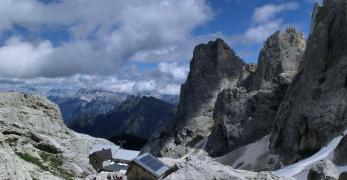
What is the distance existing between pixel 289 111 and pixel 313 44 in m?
15.2

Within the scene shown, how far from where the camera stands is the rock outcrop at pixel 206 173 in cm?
2405

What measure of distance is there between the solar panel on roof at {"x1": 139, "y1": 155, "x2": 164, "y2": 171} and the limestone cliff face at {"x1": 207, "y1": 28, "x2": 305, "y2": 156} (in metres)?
99.7

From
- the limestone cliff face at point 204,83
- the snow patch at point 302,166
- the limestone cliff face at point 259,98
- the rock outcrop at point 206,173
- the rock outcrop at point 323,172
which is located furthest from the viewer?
the limestone cliff face at point 204,83

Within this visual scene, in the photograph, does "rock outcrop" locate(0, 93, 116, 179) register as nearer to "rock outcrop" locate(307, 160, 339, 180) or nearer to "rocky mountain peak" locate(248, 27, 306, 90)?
"rock outcrop" locate(307, 160, 339, 180)

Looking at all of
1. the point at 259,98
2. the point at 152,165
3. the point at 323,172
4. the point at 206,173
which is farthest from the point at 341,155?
the point at 259,98

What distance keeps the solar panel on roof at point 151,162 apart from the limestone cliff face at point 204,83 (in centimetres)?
13172

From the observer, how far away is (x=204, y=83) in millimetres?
173875

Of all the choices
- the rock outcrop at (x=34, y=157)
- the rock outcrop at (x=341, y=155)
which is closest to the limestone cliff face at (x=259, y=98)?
the rock outcrop at (x=341, y=155)

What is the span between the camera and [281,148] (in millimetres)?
99812

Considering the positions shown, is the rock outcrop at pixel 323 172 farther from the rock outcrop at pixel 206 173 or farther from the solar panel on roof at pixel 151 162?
the solar panel on roof at pixel 151 162

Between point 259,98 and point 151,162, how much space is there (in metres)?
109

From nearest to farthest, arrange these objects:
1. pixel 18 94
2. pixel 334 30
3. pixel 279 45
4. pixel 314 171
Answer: pixel 314 171 → pixel 18 94 → pixel 334 30 → pixel 279 45

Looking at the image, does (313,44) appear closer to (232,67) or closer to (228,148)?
(228,148)

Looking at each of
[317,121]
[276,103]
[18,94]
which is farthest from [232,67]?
[18,94]
